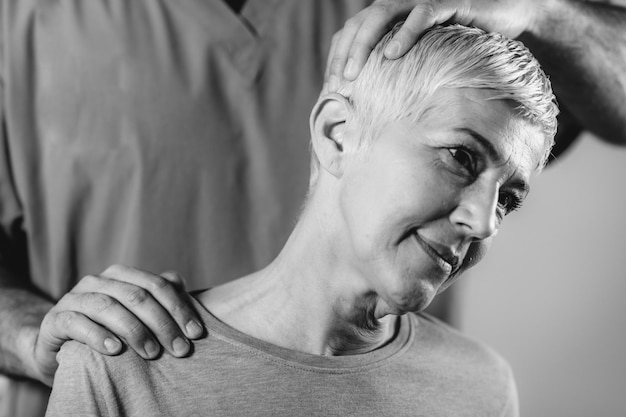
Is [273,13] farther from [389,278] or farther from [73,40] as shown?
[389,278]

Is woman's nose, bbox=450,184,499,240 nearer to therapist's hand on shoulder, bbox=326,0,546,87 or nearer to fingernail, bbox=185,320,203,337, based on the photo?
therapist's hand on shoulder, bbox=326,0,546,87

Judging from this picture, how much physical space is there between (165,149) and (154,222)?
0.40 feet

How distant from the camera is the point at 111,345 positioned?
34.4 inches

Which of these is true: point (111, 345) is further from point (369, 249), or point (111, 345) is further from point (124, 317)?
point (369, 249)

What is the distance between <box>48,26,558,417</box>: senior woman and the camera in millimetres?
829

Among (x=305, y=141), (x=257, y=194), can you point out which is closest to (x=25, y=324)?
(x=257, y=194)

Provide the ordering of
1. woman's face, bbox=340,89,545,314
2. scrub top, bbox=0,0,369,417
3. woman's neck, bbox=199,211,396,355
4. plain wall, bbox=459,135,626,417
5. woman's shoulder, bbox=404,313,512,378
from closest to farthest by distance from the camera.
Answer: woman's face, bbox=340,89,545,314, woman's neck, bbox=199,211,396,355, woman's shoulder, bbox=404,313,512,378, scrub top, bbox=0,0,369,417, plain wall, bbox=459,135,626,417

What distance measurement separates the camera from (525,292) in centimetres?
196

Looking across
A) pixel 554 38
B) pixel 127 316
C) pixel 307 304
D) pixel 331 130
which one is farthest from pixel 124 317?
pixel 554 38

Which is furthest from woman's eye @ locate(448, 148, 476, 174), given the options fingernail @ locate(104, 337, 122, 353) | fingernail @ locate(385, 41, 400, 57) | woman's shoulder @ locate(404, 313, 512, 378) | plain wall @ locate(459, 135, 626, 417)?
plain wall @ locate(459, 135, 626, 417)

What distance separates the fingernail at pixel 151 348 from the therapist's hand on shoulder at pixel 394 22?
37 cm

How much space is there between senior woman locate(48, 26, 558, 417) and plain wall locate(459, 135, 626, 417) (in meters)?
1.02

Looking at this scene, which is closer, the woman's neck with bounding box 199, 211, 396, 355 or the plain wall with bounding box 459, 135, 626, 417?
the woman's neck with bounding box 199, 211, 396, 355

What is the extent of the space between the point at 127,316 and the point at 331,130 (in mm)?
325
